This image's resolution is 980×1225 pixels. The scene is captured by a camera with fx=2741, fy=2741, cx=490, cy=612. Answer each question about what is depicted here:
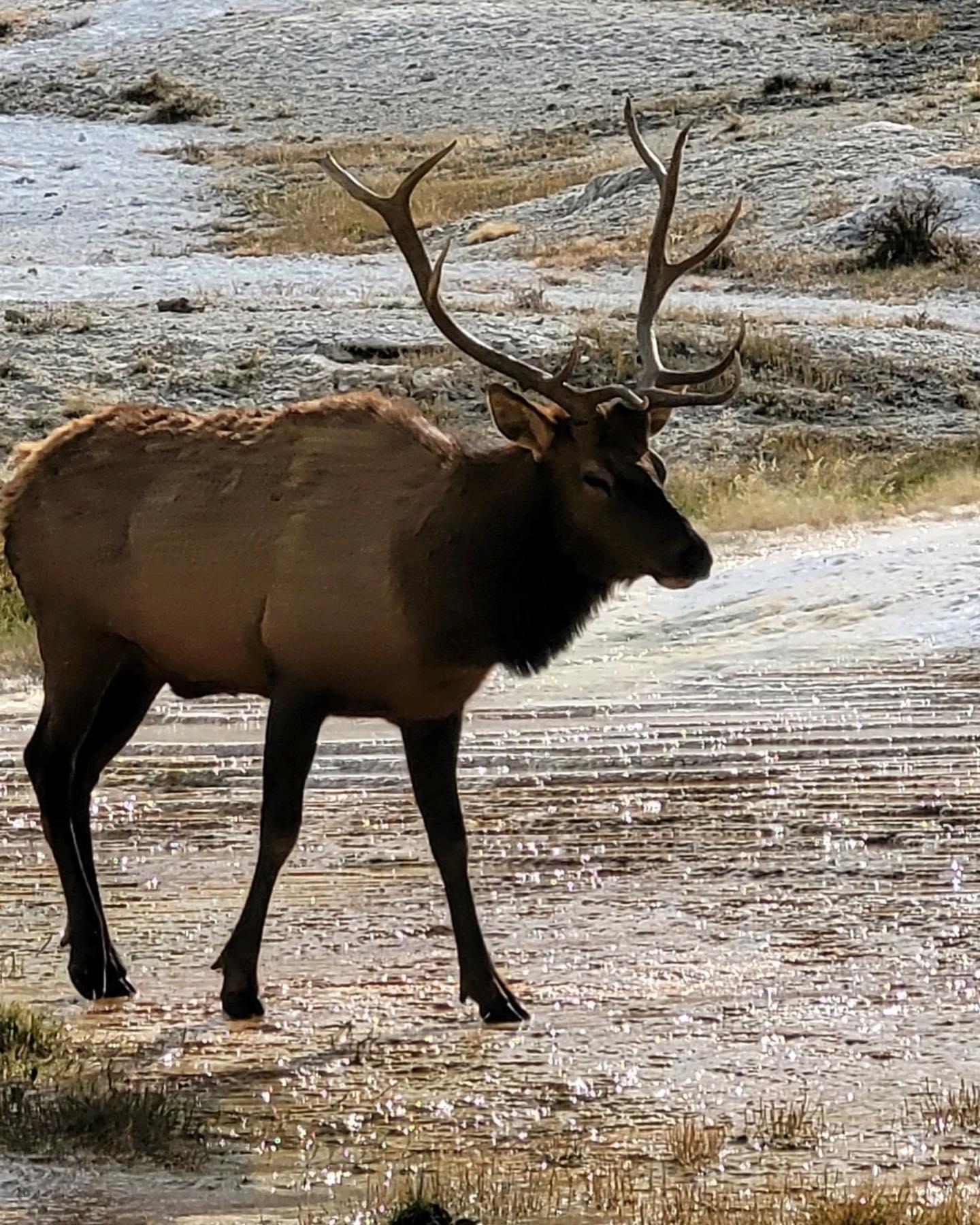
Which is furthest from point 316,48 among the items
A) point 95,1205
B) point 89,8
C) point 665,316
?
point 95,1205

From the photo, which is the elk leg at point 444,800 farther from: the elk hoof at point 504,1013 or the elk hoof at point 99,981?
Result: the elk hoof at point 99,981

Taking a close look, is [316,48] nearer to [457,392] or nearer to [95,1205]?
[457,392]

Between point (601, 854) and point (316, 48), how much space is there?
A: 160ft

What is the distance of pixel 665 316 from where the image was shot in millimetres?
25328

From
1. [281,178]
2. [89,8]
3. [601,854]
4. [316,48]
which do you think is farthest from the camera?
[89,8]

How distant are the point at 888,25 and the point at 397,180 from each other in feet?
53.4

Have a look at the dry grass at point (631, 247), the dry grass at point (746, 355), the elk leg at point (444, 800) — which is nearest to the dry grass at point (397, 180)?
the dry grass at point (631, 247)

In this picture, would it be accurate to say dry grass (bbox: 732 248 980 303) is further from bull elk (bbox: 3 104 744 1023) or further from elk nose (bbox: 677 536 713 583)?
elk nose (bbox: 677 536 713 583)

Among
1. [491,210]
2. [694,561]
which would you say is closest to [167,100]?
[491,210]

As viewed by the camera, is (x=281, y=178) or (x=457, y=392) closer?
(x=457, y=392)

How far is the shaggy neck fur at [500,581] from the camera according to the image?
768 centimetres

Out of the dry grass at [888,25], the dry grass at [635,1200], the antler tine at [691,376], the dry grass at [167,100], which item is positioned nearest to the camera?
the dry grass at [635,1200]

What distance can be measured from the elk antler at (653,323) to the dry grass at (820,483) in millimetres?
9418

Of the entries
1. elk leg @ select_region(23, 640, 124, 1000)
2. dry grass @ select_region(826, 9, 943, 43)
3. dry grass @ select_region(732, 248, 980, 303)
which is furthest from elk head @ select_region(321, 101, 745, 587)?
dry grass @ select_region(826, 9, 943, 43)
